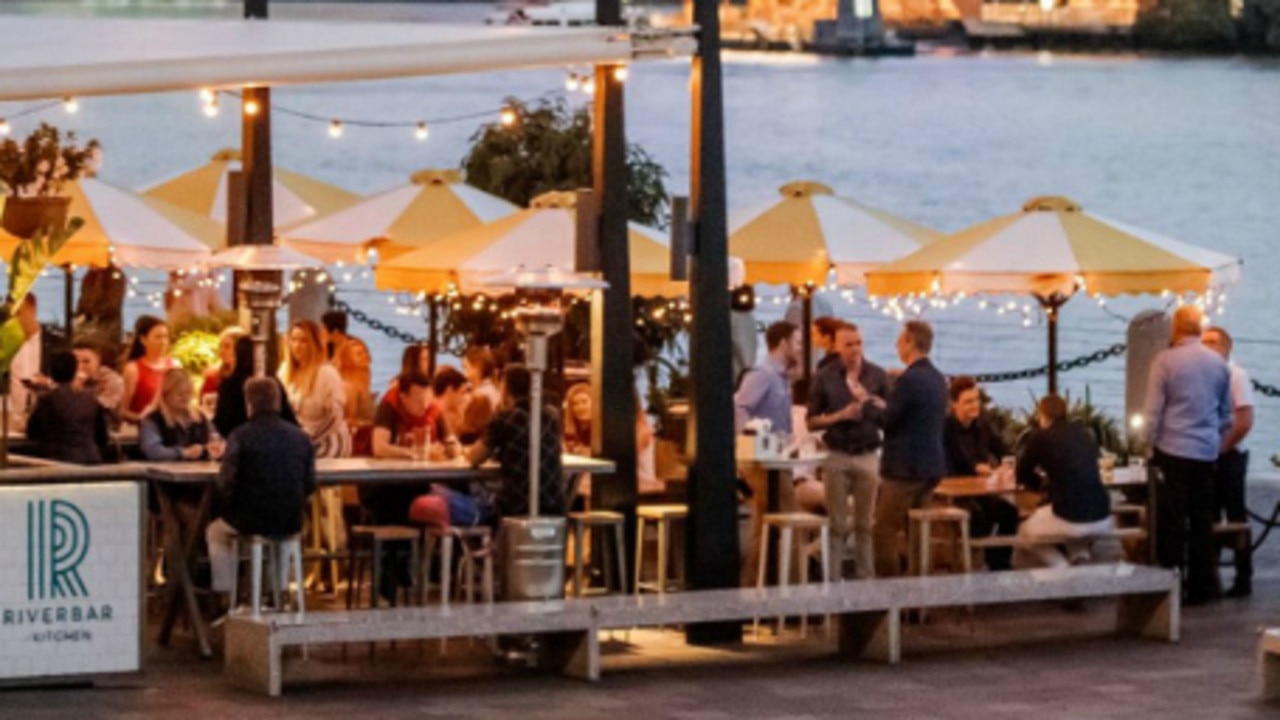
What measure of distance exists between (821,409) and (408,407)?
216cm

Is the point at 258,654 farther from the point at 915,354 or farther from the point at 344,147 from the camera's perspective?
the point at 344,147

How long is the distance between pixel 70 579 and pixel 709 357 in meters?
3.25

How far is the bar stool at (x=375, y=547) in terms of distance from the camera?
14.1m

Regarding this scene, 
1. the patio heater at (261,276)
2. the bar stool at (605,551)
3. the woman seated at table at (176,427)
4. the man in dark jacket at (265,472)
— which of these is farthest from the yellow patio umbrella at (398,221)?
the man in dark jacket at (265,472)

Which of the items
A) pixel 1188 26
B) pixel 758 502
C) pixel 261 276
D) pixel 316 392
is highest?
pixel 1188 26

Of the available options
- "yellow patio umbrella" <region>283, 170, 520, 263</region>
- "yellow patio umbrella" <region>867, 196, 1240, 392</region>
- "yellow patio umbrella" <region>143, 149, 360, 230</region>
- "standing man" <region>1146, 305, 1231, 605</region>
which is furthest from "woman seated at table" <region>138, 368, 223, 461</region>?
"yellow patio umbrella" <region>143, 149, 360, 230</region>

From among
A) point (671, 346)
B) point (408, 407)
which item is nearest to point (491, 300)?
point (671, 346)

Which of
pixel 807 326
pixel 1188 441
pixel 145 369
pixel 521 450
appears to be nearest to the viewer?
pixel 521 450

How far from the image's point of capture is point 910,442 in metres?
15.1

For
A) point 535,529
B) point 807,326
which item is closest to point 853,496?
point 535,529

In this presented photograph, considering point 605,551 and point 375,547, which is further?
point 605,551

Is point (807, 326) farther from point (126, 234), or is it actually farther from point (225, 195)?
point (225, 195)

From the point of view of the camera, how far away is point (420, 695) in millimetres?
12805

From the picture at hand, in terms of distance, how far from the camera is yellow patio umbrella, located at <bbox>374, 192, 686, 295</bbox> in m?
A: 17.1
